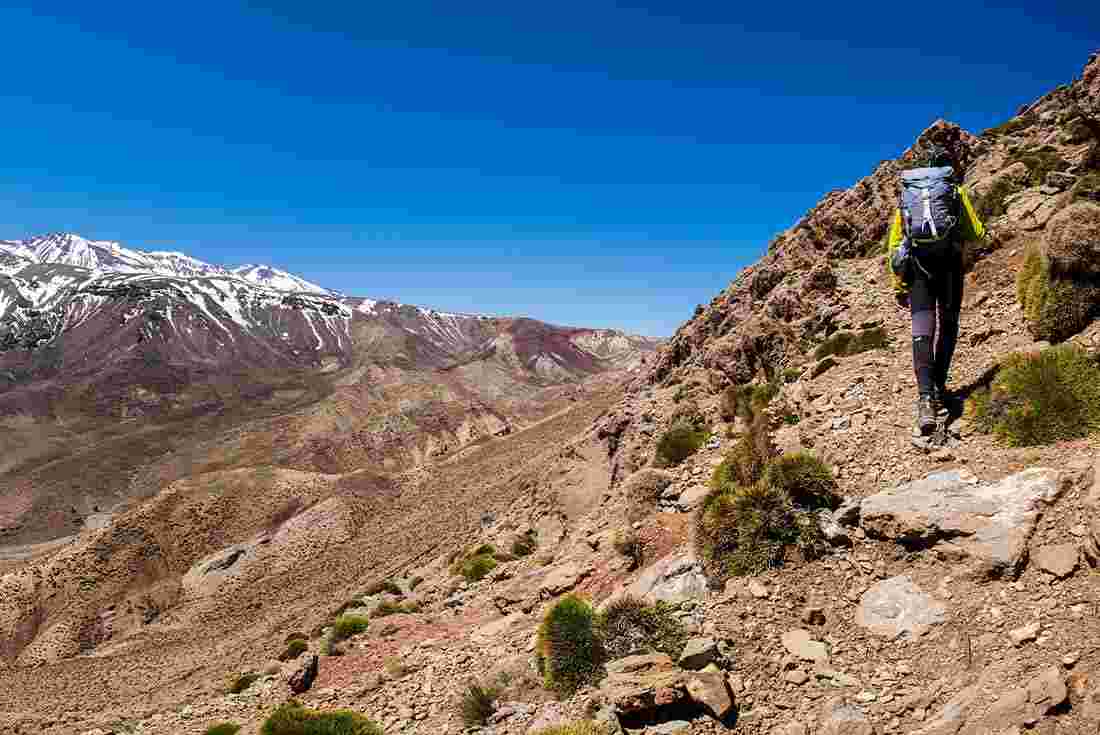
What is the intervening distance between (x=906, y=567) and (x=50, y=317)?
24186cm

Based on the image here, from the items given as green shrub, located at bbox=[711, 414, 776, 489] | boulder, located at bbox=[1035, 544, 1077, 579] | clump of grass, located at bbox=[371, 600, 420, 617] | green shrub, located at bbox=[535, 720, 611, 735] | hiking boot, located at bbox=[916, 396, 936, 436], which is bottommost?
clump of grass, located at bbox=[371, 600, 420, 617]

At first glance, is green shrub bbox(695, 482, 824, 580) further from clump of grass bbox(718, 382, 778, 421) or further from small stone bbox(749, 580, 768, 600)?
clump of grass bbox(718, 382, 778, 421)

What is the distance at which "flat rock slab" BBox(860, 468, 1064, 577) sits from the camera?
19.4 ft

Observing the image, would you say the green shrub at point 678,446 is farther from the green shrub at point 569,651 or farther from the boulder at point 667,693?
the boulder at point 667,693

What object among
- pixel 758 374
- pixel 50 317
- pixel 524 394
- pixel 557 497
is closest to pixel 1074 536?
pixel 758 374

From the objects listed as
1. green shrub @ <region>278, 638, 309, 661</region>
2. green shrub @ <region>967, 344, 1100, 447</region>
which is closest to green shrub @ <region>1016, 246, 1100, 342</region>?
green shrub @ <region>967, 344, 1100, 447</region>

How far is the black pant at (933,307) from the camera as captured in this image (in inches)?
336

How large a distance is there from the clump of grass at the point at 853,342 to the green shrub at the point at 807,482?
6.25m

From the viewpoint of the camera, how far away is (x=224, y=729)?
37.7ft

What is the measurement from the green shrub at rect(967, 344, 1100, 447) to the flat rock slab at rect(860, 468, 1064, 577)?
106cm

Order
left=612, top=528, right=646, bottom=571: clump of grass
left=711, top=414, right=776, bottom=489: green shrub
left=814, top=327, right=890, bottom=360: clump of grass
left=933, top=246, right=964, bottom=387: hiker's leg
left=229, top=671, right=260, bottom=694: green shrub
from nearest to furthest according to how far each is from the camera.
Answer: left=933, top=246, right=964, bottom=387: hiker's leg < left=711, top=414, right=776, bottom=489: green shrub < left=612, top=528, right=646, bottom=571: clump of grass < left=814, top=327, right=890, bottom=360: clump of grass < left=229, top=671, right=260, bottom=694: green shrub

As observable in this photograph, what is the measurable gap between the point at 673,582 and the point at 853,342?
28.3 ft

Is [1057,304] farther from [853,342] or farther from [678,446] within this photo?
[678,446]

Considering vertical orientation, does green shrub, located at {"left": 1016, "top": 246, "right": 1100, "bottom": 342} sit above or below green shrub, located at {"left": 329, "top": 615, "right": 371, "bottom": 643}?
above
